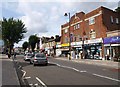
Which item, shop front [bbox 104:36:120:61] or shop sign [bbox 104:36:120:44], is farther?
shop front [bbox 104:36:120:61]

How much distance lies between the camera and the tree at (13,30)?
62.2m

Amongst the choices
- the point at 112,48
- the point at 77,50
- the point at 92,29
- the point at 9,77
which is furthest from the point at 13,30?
the point at 9,77

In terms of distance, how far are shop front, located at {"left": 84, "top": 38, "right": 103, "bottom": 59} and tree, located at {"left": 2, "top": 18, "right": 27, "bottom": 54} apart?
66.5 ft

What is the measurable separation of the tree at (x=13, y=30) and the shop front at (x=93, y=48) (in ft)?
66.5

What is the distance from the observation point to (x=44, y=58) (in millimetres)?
28812

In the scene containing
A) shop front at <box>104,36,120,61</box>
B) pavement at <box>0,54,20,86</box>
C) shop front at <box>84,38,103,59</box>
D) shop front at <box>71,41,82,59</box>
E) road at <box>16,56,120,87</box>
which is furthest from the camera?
shop front at <box>71,41,82,59</box>

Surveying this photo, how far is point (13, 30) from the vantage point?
6228 centimetres

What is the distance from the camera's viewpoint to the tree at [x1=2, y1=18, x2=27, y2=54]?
62.2m

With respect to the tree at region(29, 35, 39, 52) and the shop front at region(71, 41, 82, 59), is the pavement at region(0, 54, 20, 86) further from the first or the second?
the tree at region(29, 35, 39, 52)

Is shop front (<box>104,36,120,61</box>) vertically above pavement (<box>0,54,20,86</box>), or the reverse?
shop front (<box>104,36,120,61</box>)

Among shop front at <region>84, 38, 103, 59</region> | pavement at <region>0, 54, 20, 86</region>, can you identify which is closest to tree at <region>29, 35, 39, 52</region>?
shop front at <region>84, 38, 103, 59</region>

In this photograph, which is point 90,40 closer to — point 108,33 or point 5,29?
point 108,33

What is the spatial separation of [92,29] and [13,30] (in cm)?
2242

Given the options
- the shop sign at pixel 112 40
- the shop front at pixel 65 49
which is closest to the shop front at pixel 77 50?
the shop front at pixel 65 49
